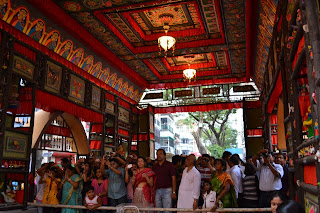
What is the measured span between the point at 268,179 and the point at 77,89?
488 centimetres

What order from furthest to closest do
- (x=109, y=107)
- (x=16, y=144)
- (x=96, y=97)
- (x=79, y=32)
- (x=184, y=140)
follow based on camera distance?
(x=184, y=140) < (x=109, y=107) < (x=96, y=97) < (x=79, y=32) < (x=16, y=144)

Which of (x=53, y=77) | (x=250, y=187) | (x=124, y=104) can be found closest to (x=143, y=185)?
(x=250, y=187)

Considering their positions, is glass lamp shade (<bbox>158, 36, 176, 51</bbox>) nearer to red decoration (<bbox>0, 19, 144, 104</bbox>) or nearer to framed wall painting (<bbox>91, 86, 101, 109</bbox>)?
red decoration (<bbox>0, 19, 144, 104</bbox>)

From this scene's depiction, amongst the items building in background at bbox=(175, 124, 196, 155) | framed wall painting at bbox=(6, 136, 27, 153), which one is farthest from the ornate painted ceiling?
building in background at bbox=(175, 124, 196, 155)

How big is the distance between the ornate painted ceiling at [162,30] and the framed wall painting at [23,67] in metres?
1.07

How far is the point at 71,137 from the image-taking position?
27.0 ft

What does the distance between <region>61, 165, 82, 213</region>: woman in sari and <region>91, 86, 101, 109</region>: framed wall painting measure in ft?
11.8

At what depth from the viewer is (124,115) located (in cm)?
1007

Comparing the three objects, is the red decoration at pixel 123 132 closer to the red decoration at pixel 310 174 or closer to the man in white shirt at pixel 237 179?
the man in white shirt at pixel 237 179

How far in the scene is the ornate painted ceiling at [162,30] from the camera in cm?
595

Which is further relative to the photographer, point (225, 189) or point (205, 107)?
point (205, 107)

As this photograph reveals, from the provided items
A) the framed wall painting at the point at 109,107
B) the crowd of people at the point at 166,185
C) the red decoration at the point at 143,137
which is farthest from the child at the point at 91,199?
the red decoration at the point at 143,137

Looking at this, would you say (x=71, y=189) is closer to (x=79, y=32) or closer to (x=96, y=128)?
(x=79, y=32)

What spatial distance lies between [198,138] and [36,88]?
563 inches
